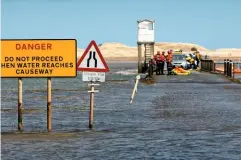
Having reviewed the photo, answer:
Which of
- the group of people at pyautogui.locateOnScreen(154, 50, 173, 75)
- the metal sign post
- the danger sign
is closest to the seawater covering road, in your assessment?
the metal sign post

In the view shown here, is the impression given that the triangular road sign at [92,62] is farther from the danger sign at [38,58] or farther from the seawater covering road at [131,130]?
the seawater covering road at [131,130]

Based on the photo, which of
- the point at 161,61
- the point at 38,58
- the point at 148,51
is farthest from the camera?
the point at 148,51

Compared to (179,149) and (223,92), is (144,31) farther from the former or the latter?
(179,149)

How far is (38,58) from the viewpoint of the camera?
17.5m

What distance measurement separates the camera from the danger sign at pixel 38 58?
17.4 meters

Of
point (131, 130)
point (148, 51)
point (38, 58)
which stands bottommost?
point (131, 130)

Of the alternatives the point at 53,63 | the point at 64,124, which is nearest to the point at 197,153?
the point at 53,63

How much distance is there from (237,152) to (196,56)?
6005cm

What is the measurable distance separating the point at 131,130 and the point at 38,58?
2.54 m

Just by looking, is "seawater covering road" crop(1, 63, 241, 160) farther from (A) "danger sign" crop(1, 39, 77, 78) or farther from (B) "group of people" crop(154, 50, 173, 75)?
(B) "group of people" crop(154, 50, 173, 75)

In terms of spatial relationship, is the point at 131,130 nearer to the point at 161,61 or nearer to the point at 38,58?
the point at 38,58

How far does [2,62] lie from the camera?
17406mm

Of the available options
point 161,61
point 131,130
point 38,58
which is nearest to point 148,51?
point 161,61

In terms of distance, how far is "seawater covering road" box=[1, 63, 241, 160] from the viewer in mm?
13672
